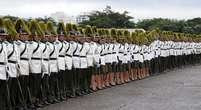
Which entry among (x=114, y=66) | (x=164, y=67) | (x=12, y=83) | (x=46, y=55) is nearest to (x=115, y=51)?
(x=114, y=66)

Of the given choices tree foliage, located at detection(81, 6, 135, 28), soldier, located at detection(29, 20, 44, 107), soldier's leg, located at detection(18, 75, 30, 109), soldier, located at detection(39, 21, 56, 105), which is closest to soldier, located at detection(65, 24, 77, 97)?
soldier, located at detection(39, 21, 56, 105)

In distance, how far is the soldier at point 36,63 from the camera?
536 inches

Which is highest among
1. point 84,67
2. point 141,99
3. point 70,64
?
point 70,64

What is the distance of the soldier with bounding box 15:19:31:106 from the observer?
13.2m

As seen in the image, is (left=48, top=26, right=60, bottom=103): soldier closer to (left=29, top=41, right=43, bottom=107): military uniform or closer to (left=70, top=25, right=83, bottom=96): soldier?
(left=29, top=41, right=43, bottom=107): military uniform

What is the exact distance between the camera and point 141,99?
15.7 m

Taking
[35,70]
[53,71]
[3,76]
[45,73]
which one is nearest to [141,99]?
[53,71]

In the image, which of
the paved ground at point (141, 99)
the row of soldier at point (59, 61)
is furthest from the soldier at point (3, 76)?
the paved ground at point (141, 99)

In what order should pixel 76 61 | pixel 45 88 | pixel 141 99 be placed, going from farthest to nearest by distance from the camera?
pixel 76 61, pixel 141 99, pixel 45 88

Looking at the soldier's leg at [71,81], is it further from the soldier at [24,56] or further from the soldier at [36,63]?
the soldier at [24,56]

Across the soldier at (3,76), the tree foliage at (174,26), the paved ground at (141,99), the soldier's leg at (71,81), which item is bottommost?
the tree foliage at (174,26)

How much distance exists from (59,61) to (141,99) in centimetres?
257

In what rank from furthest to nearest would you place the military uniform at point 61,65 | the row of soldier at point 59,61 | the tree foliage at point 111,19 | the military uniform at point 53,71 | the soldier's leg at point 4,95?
the tree foliage at point 111,19 → the military uniform at point 61,65 → the military uniform at point 53,71 → the row of soldier at point 59,61 → the soldier's leg at point 4,95

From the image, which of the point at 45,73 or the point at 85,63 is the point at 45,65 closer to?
the point at 45,73
